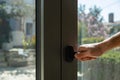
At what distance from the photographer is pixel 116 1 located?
3.47ft

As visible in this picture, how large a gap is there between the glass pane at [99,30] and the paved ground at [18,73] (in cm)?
24

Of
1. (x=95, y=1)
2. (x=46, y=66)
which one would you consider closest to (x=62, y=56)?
(x=46, y=66)

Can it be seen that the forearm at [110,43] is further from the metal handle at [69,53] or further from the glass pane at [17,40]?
the glass pane at [17,40]

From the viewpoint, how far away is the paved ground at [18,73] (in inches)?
30.7

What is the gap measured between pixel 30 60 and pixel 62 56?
0.13m

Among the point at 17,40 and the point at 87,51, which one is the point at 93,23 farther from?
the point at 17,40

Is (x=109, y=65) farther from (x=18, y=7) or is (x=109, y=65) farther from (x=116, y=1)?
(x=18, y=7)

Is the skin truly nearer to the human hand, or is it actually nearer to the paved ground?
the human hand

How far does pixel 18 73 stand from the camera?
81cm

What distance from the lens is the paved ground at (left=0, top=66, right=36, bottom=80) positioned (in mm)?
780

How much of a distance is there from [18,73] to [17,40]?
0.40 ft

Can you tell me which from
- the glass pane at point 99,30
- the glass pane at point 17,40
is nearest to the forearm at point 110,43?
the glass pane at point 99,30

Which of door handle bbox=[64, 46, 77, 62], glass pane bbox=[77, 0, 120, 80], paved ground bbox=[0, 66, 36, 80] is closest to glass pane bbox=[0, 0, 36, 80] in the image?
paved ground bbox=[0, 66, 36, 80]

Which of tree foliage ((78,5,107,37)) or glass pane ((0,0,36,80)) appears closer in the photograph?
glass pane ((0,0,36,80))
